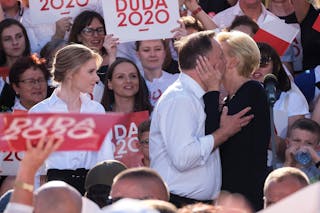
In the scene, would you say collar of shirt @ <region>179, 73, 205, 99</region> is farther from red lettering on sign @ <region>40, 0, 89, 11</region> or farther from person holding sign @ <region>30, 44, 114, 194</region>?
red lettering on sign @ <region>40, 0, 89, 11</region>

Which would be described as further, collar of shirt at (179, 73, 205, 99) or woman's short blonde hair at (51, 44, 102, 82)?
woman's short blonde hair at (51, 44, 102, 82)

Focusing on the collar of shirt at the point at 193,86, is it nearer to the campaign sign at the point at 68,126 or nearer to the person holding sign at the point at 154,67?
the person holding sign at the point at 154,67

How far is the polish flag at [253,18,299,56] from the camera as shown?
10.6 metres

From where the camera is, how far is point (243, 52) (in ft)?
26.6

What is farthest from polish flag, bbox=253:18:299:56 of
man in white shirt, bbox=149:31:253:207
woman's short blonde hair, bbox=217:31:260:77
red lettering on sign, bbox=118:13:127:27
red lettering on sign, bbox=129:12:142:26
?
man in white shirt, bbox=149:31:253:207

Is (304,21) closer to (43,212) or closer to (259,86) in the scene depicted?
(259,86)

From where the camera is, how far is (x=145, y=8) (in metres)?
10.7

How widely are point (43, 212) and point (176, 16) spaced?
533 centimetres

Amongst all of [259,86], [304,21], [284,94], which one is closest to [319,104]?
[284,94]

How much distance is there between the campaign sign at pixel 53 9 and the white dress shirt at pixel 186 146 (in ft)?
11.3

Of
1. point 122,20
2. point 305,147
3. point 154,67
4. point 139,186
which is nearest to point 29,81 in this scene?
point 122,20

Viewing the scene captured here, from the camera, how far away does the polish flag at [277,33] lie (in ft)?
34.7

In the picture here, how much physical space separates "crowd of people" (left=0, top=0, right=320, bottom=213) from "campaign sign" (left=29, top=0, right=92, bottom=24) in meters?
0.09

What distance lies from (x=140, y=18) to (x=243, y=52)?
2.72 meters
